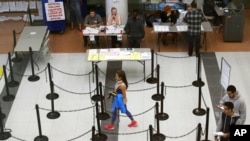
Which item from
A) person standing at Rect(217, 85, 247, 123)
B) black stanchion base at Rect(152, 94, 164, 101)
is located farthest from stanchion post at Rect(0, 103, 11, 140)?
person standing at Rect(217, 85, 247, 123)

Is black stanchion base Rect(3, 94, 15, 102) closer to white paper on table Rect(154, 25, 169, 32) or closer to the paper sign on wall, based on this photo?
the paper sign on wall

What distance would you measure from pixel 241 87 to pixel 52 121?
15.6ft

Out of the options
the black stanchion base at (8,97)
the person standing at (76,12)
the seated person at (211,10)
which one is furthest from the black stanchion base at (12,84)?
the seated person at (211,10)

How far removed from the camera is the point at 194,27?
13.2 m

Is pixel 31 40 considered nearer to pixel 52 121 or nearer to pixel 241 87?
pixel 52 121

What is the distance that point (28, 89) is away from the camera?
1212 cm

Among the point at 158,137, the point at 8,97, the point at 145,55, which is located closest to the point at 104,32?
the point at 145,55

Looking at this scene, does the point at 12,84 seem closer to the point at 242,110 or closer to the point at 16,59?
the point at 16,59

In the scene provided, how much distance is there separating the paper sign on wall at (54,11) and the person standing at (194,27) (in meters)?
4.18

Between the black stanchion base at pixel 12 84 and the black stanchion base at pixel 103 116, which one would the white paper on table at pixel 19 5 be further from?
the black stanchion base at pixel 103 116

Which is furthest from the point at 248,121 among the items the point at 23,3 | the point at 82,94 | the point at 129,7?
the point at 23,3

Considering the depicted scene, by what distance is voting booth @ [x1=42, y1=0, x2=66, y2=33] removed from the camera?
597 inches

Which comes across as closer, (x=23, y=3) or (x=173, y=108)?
(x=173, y=108)

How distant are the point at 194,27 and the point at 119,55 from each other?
240 centimetres
